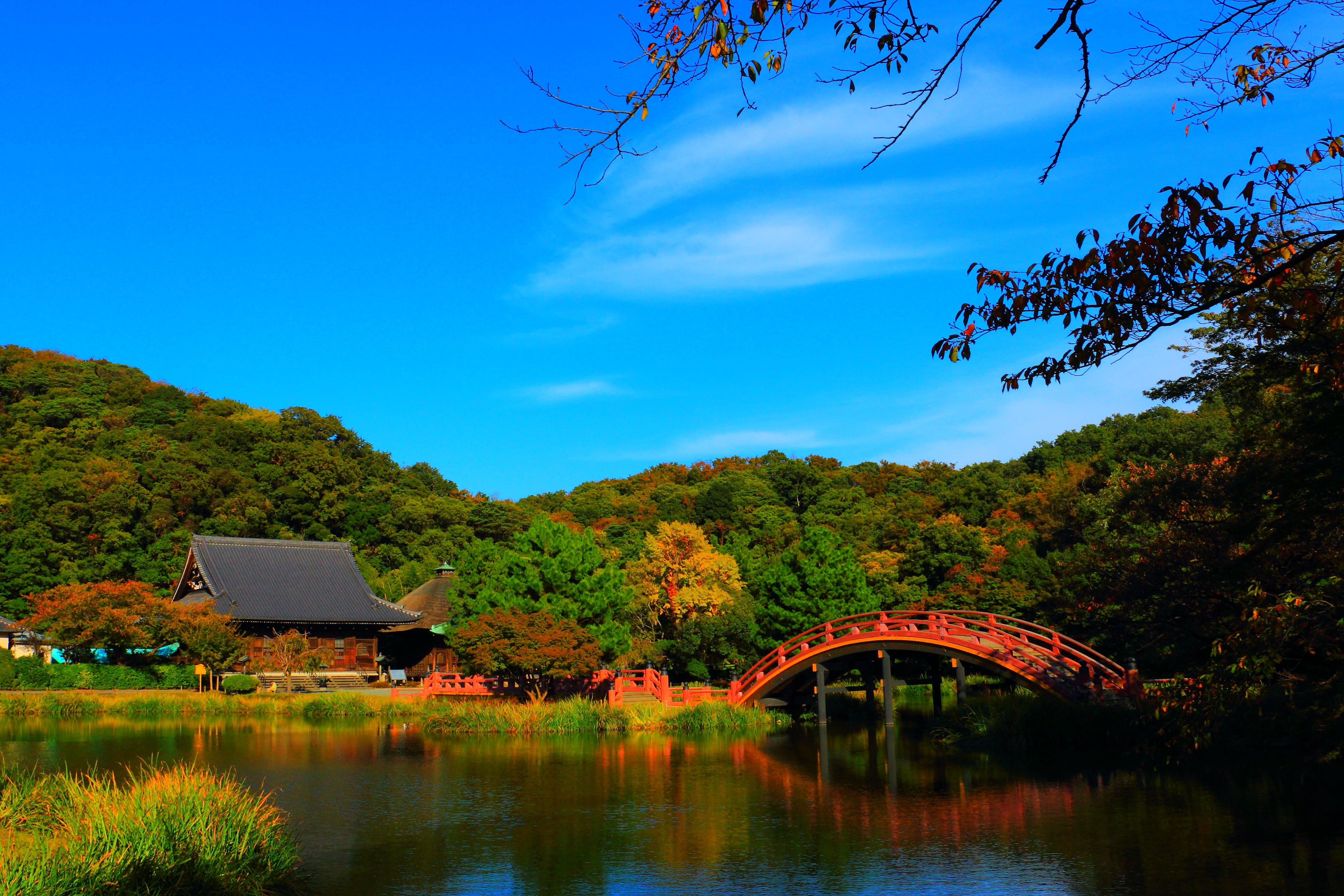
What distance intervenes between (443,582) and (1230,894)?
40.2 metres

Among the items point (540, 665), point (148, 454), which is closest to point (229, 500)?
point (148, 454)

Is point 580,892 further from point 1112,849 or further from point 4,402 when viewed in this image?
point 4,402

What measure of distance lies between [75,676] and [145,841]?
29077 millimetres

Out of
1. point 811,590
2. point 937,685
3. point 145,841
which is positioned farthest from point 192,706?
point 145,841

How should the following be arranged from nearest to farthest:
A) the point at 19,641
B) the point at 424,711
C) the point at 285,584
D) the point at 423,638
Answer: the point at 424,711, the point at 19,641, the point at 285,584, the point at 423,638

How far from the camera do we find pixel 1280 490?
11.8m

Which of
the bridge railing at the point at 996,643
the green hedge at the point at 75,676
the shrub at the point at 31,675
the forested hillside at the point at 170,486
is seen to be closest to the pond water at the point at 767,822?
the bridge railing at the point at 996,643

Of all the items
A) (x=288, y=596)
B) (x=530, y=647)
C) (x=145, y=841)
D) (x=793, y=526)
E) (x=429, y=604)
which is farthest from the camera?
(x=793, y=526)

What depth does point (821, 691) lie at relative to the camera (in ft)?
84.4

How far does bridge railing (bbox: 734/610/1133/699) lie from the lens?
65.8 feet

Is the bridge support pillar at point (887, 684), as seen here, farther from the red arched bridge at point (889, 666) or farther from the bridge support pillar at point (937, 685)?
the bridge support pillar at point (937, 685)

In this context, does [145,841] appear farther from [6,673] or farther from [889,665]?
[6,673]

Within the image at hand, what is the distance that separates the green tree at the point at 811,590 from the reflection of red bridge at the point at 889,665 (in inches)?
32.0

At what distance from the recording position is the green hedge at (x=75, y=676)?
3250 cm
